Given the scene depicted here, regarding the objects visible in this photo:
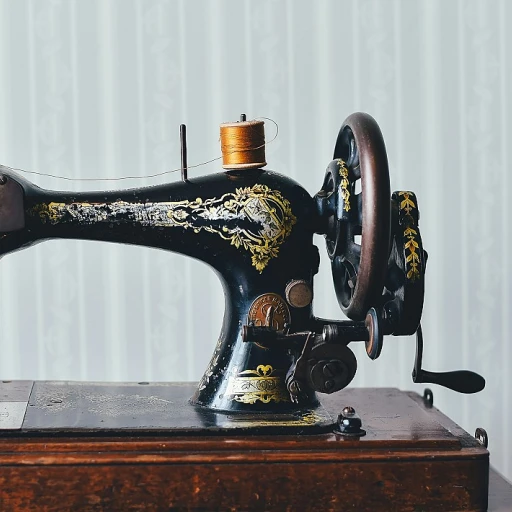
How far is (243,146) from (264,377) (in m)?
0.37

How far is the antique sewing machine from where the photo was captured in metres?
1.66

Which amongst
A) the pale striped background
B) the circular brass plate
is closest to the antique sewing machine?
the circular brass plate

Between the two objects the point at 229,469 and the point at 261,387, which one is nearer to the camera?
the point at 229,469

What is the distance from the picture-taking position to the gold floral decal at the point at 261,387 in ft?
6.04

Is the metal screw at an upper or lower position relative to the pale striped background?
lower

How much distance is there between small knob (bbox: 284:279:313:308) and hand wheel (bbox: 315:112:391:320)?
6 centimetres

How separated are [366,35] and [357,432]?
1243 millimetres

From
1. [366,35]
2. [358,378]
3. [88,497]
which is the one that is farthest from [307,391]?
[366,35]

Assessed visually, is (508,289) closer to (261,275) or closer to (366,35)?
(366,35)

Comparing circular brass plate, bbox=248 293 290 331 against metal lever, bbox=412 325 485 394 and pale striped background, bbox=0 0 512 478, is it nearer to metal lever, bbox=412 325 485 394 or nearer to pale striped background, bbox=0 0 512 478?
metal lever, bbox=412 325 485 394

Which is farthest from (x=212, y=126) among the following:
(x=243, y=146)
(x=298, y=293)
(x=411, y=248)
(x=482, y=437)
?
(x=482, y=437)

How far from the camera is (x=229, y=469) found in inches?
65.4

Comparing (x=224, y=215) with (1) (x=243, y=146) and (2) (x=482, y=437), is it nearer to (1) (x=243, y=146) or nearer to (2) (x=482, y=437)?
(1) (x=243, y=146)

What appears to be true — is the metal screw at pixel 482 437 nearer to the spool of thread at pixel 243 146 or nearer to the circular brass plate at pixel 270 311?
the circular brass plate at pixel 270 311
